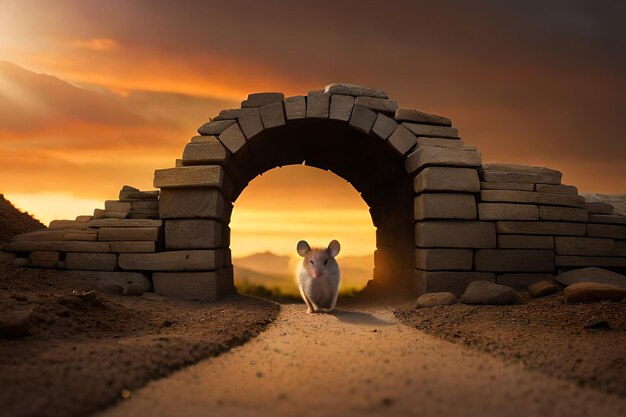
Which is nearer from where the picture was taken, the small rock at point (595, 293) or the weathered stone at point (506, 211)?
the small rock at point (595, 293)

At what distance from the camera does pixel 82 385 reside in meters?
3.12

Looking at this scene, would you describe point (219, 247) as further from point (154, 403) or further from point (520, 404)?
point (520, 404)

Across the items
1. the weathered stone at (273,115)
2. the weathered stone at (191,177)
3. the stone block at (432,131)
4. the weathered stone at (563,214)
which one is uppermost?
the weathered stone at (273,115)

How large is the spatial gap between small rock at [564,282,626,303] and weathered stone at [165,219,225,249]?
502 cm

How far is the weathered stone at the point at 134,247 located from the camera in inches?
291

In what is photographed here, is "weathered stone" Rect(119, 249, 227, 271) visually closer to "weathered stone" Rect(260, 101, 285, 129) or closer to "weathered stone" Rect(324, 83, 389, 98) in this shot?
"weathered stone" Rect(260, 101, 285, 129)

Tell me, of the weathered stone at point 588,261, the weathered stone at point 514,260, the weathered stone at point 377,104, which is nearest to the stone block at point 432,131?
the weathered stone at point 377,104

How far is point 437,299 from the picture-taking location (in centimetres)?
675

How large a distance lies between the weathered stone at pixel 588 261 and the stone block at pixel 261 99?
5176 mm

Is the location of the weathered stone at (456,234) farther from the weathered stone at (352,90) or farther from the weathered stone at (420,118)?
the weathered stone at (352,90)

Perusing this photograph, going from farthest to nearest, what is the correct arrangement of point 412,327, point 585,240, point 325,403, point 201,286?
point 585,240 < point 201,286 < point 412,327 < point 325,403

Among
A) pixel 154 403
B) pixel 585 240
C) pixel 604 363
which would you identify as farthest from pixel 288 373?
pixel 585 240

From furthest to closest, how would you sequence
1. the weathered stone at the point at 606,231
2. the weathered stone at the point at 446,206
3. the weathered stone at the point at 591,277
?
1. the weathered stone at the point at 606,231
2. the weathered stone at the point at 446,206
3. the weathered stone at the point at 591,277

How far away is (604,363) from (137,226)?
20.7 ft
